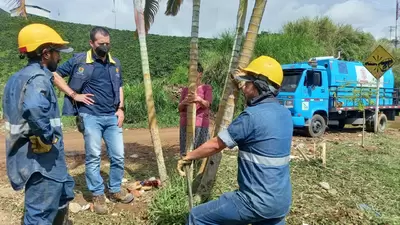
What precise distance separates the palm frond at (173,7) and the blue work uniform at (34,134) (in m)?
3.13

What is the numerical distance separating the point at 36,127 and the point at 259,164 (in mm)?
1694

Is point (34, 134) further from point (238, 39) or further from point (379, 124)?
point (379, 124)

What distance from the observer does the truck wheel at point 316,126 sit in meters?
11.9

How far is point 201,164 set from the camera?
4688mm

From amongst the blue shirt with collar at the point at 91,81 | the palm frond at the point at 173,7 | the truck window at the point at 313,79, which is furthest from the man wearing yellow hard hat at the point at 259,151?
the truck window at the point at 313,79

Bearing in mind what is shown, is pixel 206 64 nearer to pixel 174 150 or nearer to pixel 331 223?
pixel 174 150

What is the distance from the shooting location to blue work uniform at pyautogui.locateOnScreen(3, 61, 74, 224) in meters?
2.97

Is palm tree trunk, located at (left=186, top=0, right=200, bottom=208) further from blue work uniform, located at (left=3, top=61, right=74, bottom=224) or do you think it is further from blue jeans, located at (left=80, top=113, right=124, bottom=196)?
blue work uniform, located at (left=3, top=61, right=74, bottom=224)

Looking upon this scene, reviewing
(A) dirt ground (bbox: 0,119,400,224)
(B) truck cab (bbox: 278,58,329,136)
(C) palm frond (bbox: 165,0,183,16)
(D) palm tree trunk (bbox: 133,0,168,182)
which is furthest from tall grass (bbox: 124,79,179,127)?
(D) palm tree trunk (bbox: 133,0,168,182)

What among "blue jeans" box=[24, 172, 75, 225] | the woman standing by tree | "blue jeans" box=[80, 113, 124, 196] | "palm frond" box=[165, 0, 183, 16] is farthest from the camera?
"palm frond" box=[165, 0, 183, 16]

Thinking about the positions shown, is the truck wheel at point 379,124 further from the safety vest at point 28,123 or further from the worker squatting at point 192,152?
the safety vest at point 28,123

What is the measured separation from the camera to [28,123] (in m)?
2.97

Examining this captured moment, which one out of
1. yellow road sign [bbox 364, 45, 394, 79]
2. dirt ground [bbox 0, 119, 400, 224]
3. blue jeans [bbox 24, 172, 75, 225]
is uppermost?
yellow road sign [bbox 364, 45, 394, 79]

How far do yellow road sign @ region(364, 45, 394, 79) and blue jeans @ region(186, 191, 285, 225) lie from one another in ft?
33.4
